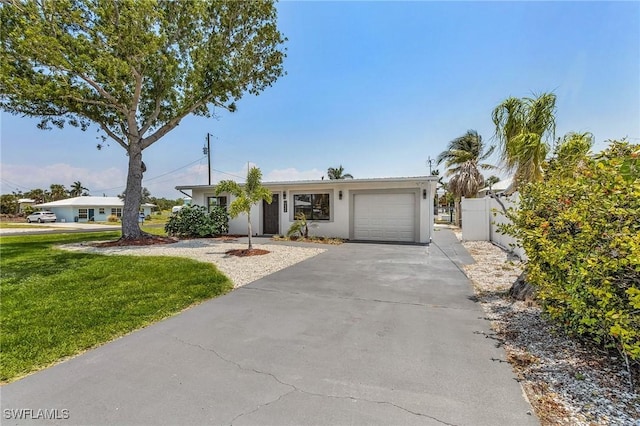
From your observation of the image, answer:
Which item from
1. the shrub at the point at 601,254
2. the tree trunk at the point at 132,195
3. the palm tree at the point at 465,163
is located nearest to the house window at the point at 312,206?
the tree trunk at the point at 132,195

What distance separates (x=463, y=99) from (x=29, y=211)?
57.2m

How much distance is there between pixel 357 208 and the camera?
13.6 metres

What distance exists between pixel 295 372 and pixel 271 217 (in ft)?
42.7

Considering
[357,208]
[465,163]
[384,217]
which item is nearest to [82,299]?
[357,208]

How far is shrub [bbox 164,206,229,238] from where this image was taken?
14.8 metres

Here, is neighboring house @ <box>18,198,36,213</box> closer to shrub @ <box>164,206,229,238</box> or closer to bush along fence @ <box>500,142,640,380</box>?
shrub @ <box>164,206,229,238</box>

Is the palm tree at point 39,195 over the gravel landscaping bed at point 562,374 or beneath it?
over

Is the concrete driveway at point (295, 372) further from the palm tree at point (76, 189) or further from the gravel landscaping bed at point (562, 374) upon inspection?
the palm tree at point (76, 189)

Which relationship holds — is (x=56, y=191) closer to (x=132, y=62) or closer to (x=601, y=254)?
(x=132, y=62)

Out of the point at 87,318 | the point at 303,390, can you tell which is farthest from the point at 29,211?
the point at 303,390

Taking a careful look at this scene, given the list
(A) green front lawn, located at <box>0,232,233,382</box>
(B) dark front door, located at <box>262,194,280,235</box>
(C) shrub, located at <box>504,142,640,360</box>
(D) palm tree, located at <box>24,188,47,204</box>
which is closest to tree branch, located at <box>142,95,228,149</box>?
(B) dark front door, located at <box>262,194,280,235</box>

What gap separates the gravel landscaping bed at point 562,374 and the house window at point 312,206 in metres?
10.0

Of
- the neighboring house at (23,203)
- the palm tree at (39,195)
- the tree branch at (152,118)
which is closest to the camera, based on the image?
the tree branch at (152,118)

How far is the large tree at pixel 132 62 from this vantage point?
10211 millimetres
